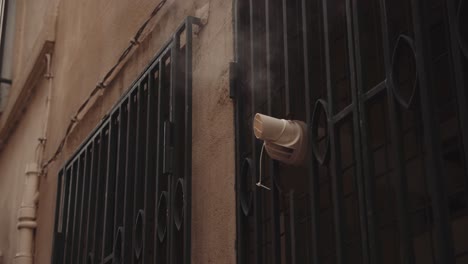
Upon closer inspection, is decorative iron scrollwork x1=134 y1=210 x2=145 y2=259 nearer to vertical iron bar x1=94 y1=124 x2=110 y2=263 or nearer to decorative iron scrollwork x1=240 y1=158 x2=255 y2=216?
vertical iron bar x1=94 y1=124 x2=110 y2=263

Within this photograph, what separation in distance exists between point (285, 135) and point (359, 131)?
373 millimetres

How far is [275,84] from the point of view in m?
3.06

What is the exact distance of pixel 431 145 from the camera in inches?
81.9

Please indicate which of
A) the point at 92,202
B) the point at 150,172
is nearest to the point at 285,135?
the point at 150,172

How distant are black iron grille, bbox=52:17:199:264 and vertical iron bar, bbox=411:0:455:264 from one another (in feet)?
5.15

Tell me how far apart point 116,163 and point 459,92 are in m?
2.85

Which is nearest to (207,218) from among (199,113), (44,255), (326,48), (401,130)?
(199,113)

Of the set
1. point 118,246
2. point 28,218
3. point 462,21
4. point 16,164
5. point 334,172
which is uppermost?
point 16,164

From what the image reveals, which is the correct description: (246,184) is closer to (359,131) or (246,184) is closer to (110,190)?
(359,131)

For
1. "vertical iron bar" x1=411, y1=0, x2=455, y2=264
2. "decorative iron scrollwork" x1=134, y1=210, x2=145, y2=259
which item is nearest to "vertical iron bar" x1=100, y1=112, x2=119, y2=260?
A: "decorative iron scrollwork" x1=134, y1=210, x2=145, y2=259

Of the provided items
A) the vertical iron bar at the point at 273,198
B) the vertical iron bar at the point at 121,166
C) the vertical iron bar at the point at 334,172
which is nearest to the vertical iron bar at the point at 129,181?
the vertical iron bar at the point at 121,166

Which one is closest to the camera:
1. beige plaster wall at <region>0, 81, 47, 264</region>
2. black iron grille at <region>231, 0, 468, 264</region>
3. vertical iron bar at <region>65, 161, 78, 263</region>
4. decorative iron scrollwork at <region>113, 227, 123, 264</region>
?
black iron grille at <region>231, 0, 468, 264</region>

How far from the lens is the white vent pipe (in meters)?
2.72

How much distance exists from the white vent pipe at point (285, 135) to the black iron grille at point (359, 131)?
64mm
